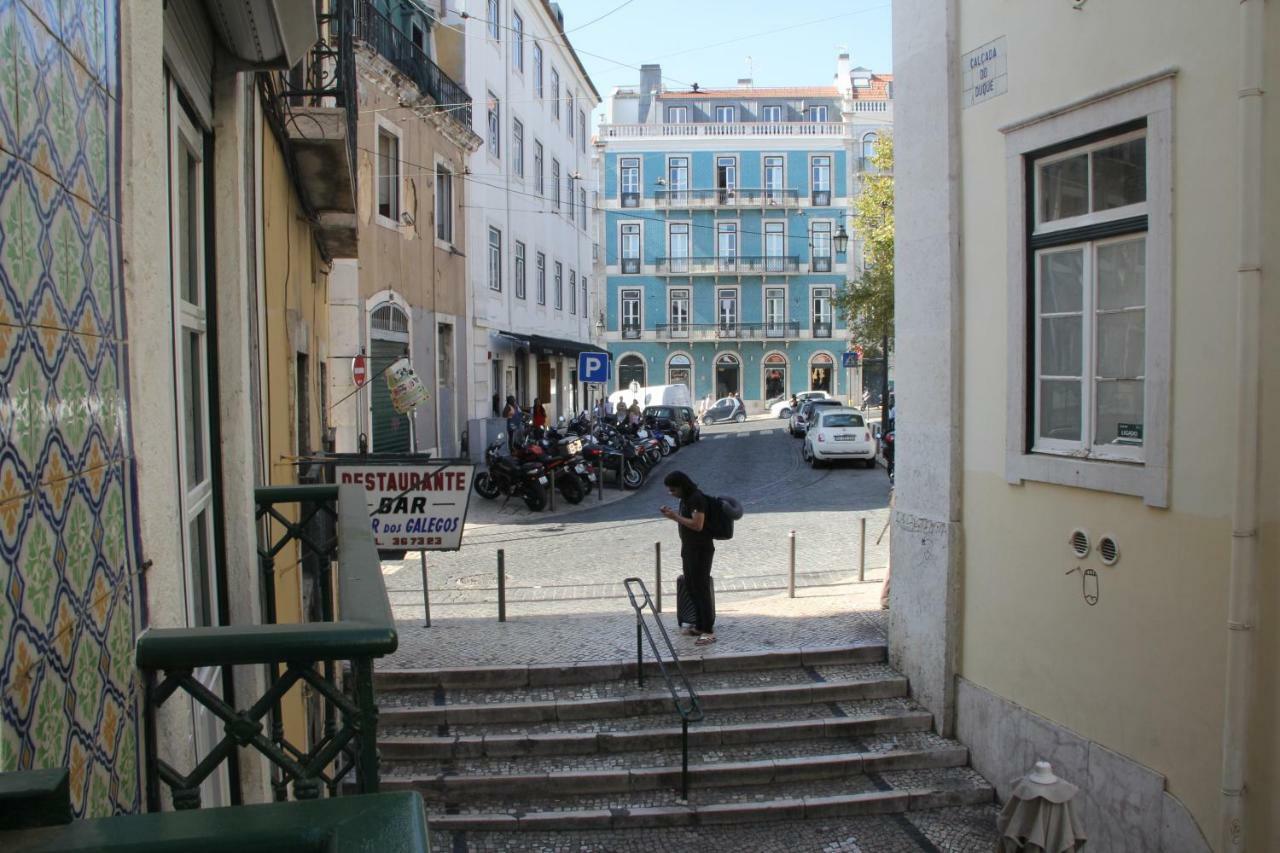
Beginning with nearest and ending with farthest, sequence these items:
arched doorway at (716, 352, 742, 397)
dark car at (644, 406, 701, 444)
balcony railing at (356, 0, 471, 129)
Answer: balcony railing at (356, 0, 471, 129) < dark car at (644, 406, 701, 444) < arched doorway at (716, 352, 742, 397)

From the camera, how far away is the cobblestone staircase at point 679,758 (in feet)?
23.1

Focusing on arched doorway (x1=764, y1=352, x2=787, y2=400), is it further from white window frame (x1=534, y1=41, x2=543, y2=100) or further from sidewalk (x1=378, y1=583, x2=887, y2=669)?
sidewalk (x1=378, y1=583, x2=887, y2=669)

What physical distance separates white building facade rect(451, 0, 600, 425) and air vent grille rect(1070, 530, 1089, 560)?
63.5 feet

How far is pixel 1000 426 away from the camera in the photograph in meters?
7.54

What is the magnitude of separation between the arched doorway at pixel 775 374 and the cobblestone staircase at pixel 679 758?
1805 inches

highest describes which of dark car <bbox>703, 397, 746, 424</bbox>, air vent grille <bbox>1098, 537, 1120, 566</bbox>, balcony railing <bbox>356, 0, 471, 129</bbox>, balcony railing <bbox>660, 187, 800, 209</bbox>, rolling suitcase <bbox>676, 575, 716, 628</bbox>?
balcony railing <bbox>660, 187, 800, 209</bbox>

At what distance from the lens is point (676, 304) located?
53812mm

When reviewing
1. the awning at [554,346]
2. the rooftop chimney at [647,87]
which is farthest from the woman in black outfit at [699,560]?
the rooftop chimney at [647,87]

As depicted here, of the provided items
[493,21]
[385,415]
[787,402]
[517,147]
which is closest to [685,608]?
[385,415]

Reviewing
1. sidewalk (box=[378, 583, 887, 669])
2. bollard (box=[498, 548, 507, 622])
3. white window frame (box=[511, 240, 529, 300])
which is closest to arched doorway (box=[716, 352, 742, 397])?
white window frame (box=[511, 240, 529, 300])

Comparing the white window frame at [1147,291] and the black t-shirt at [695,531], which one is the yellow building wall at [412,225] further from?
the white window frame at [1147,291]

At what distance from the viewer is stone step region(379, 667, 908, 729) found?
26.7 ft

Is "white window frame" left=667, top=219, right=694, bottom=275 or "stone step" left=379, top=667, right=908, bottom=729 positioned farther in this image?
"white window frame" left=667, top=219, right=694, bottom=275

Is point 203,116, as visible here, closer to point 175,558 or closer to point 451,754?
point 175,558
